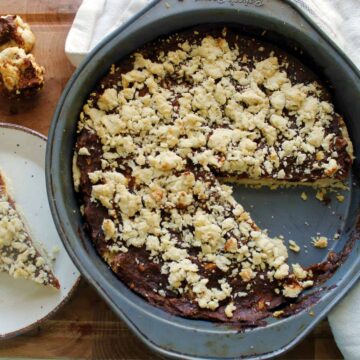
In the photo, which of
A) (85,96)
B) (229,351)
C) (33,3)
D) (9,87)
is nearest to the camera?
(229,351)

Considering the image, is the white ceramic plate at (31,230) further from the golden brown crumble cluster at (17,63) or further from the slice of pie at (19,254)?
the golden brown crumble cluster at (17,63)

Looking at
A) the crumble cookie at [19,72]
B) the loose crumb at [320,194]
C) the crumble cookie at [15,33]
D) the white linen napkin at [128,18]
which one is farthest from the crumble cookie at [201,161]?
the crumble cookie at [15,33]

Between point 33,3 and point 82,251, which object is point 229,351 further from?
point 33,3

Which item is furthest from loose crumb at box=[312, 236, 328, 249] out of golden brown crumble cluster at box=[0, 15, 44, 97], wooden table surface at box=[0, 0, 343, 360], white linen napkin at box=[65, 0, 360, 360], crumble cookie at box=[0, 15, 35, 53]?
crumble cookie at box=[0, 15, 35, 53]

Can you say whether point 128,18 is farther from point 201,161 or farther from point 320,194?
point 320,194

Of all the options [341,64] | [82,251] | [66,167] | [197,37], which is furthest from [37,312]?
[341,64]
